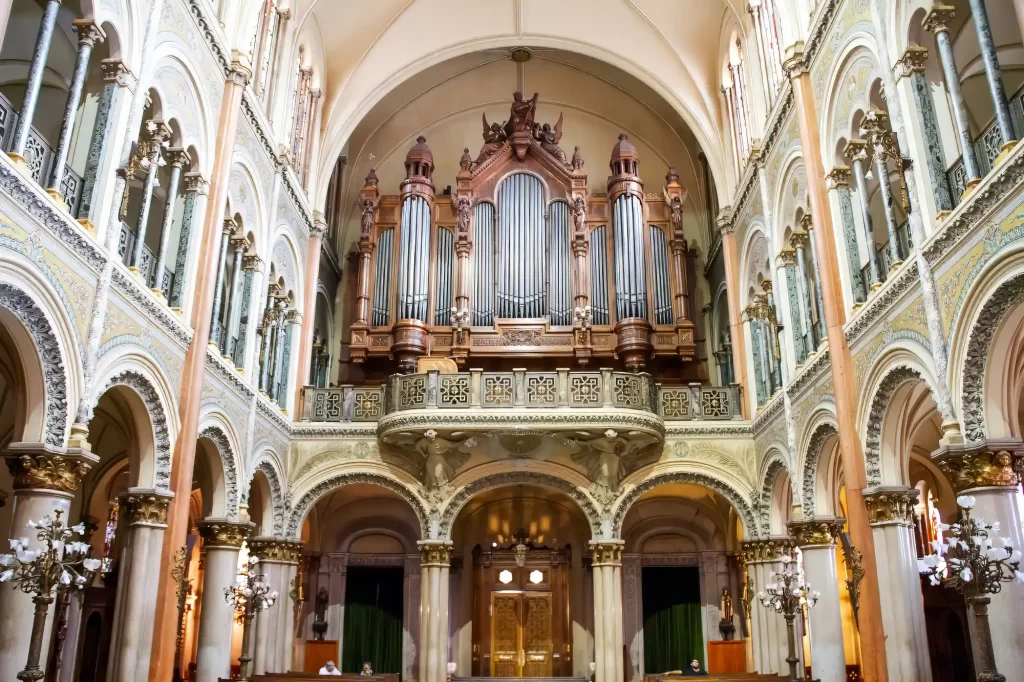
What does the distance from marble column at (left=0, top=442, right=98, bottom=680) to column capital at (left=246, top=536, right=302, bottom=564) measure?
8409 millimetres

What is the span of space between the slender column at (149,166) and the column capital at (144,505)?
125 inches

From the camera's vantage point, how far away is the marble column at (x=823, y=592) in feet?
51.1

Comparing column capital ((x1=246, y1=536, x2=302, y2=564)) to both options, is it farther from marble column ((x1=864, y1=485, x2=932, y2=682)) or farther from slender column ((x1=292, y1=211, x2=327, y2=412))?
marble column ((x1=864, y1=485, x2=932, y2=682))

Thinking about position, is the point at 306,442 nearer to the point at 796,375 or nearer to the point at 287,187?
the point at 287,187

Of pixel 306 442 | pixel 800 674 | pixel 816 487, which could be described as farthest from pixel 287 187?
pixel 800 674

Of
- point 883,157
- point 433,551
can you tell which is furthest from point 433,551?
point 883,157

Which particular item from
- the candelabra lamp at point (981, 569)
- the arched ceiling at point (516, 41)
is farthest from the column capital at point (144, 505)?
the arched ceiling at point (516, 41)

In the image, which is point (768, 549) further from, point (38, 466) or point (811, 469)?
point (38, 466)

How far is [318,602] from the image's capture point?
23125 mm

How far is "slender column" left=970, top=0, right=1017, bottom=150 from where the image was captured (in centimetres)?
951

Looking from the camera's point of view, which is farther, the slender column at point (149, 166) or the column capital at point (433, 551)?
the column capital at point (433, 551)

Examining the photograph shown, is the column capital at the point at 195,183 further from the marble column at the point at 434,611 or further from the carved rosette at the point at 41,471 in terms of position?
the marble column at the point at 434,611

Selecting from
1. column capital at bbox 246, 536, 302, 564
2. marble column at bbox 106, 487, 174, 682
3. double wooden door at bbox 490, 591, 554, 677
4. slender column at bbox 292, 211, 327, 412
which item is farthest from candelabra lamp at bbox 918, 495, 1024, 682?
double wooden door at bbox 490, 591, 554, 677

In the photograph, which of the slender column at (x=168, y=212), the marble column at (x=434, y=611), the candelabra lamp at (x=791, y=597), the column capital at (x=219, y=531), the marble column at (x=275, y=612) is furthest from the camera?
the marble column at (x=434, y=611)
